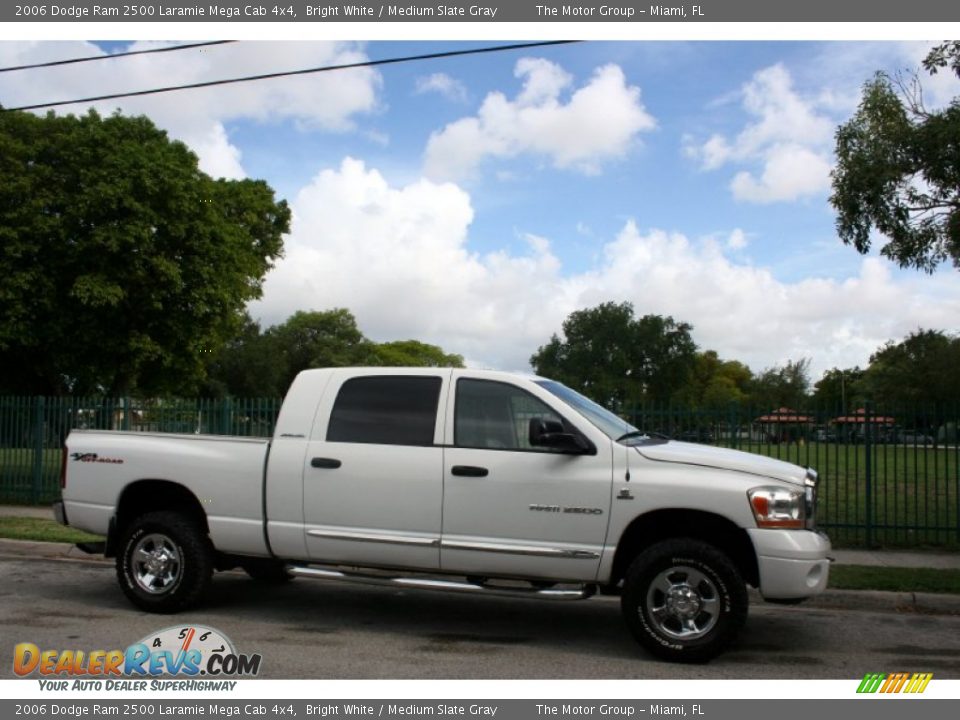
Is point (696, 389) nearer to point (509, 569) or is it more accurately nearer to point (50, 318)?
point (50, 318)

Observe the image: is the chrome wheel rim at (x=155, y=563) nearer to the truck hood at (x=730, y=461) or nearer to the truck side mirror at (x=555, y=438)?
the truck side mirror at (x=555, y=438)

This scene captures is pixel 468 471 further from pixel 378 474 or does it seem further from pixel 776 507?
pixel 776 507

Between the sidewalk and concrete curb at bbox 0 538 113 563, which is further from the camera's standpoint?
concrete curb at bbox 0 538 113 563

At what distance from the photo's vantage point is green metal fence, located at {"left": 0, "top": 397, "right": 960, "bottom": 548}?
40.9ft

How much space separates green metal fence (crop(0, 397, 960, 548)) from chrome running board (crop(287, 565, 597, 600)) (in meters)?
5.70

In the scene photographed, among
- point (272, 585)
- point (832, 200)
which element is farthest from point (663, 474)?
point (832, 200)

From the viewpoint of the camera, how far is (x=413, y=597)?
884cm

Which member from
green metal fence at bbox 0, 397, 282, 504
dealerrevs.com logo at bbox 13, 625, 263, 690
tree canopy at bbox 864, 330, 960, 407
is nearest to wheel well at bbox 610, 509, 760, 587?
dealerrevs.com logo at bbox 13, 625, 263, 690

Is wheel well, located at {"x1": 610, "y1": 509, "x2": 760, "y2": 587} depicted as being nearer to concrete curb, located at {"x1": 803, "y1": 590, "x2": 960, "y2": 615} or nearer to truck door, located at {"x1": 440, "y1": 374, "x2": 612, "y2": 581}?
truck door, located at {"x1": 440, "y1": 374, "x2": 612, "y2": 581}

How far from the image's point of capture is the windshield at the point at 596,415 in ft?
23.0

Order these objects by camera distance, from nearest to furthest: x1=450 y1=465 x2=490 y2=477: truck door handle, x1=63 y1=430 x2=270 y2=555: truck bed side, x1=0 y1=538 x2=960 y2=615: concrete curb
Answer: x1=450 y1=465 x2=490 y2=477: truck door handle
x1=63 y1=430 x2=270 y2=555: truck bed side
x1=0 y1=538 x2=960 y2=615: concrete curb

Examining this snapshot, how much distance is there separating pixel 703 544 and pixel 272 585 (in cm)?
477

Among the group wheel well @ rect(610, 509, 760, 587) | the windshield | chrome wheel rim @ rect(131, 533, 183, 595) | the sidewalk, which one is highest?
the windshield

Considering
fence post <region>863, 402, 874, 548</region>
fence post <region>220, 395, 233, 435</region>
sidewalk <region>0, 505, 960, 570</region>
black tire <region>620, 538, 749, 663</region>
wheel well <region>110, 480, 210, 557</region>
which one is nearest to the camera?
black tire <region>620, 538, 749, 663</region>
